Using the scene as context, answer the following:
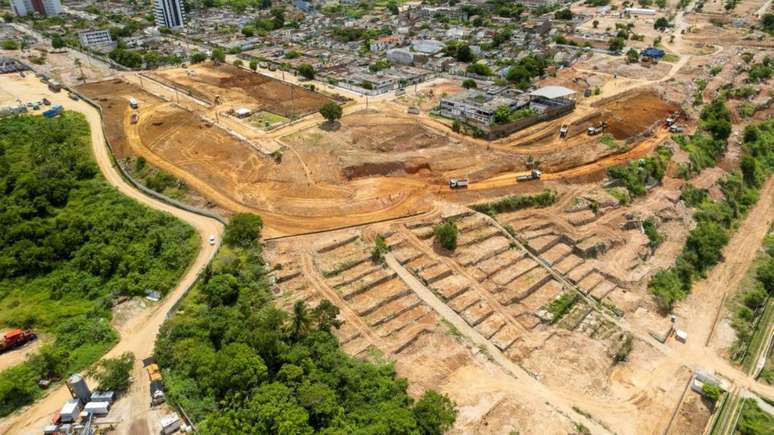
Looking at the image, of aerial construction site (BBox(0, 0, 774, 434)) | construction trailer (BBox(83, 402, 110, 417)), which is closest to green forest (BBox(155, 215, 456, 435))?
aerial construction site (BBox(0, 0, 774, 434))

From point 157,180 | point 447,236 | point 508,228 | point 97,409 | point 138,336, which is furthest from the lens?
point 157,180

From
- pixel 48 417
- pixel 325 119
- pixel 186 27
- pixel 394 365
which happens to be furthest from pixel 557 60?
pixel 186 27

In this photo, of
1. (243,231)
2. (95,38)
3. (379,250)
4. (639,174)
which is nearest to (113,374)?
(243,231)

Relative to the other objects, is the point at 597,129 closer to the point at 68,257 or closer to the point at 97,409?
the point at 97,409

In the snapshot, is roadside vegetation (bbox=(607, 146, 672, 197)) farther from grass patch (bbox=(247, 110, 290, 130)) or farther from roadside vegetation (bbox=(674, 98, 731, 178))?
grass patch (bbox=(247, 110, 290, 130))

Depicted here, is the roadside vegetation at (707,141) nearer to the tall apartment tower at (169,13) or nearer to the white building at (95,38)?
the white building at (95,38)

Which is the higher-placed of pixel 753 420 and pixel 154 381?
pixel 154 381

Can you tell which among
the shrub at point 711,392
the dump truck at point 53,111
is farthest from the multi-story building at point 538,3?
the shrub at point 711,392
